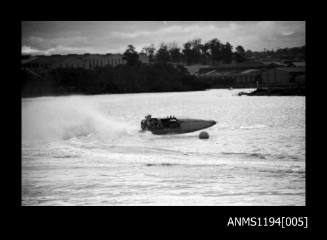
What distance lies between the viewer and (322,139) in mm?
9570

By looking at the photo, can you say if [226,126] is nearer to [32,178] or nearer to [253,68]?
[32,178]

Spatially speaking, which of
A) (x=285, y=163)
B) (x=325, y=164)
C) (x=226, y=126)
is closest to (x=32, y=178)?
(x=285, y=163)

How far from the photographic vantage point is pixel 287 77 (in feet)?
271

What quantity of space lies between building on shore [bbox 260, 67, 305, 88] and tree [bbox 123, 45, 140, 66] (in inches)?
1223

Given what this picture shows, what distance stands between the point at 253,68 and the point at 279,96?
28523mm

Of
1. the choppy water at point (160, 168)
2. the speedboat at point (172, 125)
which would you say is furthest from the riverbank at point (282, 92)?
the speedboat at point (172, 125)

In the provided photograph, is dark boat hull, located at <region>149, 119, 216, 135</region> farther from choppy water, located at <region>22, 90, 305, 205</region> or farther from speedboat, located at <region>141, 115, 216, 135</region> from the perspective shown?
choppy water, located at <region>22, 90, 305, 205</region>

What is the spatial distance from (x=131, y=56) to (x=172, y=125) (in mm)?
85077

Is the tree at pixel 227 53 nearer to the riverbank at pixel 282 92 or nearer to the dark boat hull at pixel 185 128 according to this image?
the riverbank at pixel 282 92

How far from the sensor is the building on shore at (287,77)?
80.9 meters

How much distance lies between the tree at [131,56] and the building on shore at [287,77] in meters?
31.1

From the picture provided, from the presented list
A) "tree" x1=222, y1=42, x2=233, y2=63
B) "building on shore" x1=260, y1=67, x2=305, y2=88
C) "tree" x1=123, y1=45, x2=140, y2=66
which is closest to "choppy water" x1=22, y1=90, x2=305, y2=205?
"building on shore" x1=260, y1=67, x2=305, y2=88

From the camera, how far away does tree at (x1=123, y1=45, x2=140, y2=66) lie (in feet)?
362

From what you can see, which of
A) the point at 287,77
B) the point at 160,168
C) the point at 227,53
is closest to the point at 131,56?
the point at 227,53
